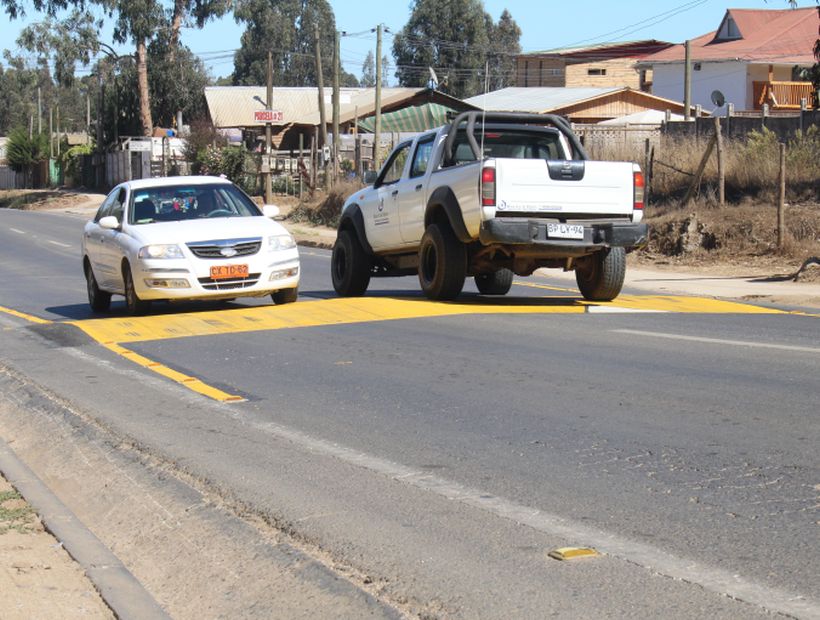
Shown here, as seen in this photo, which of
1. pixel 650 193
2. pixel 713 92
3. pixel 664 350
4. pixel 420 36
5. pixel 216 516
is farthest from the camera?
pixel 420 36

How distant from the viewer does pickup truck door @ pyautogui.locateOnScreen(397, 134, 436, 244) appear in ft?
47.8

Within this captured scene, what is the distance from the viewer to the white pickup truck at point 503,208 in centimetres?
1301

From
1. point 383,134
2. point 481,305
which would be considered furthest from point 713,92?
point 481,305

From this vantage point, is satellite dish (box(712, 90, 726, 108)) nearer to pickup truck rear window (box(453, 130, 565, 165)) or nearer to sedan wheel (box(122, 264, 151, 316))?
pickup truck rear window (box(453, 130, 565, 165))

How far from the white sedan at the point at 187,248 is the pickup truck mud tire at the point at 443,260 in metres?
1.54

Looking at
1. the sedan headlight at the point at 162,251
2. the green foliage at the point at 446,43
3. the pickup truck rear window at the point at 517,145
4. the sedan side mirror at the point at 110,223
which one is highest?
the green foliage at the point at 446,43

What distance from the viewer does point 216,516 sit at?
5832 mm

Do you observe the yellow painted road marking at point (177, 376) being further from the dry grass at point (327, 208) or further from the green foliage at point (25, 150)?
the green foliage at point (25, 150)

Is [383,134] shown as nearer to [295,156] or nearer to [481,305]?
[295,156]

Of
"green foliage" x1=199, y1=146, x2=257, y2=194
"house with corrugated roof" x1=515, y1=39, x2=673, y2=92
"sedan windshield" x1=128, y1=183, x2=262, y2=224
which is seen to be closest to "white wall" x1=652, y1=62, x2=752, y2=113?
"house with corrugated roof" x1=515, y1=39, x2=673, y2=92

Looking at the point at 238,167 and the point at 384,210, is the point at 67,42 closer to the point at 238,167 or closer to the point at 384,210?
the point at 238,167

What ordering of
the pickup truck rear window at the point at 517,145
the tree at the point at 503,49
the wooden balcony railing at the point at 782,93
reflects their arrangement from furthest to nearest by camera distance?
the tree at the point at 503,49 → the wooden balcony railing at the point at 782,93 → the pickup truck rear window at the point at 517,145

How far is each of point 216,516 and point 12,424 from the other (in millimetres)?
3306

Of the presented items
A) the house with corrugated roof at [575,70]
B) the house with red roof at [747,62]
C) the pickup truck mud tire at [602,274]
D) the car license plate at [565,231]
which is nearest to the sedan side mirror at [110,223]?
the car license plate at [565,231]
